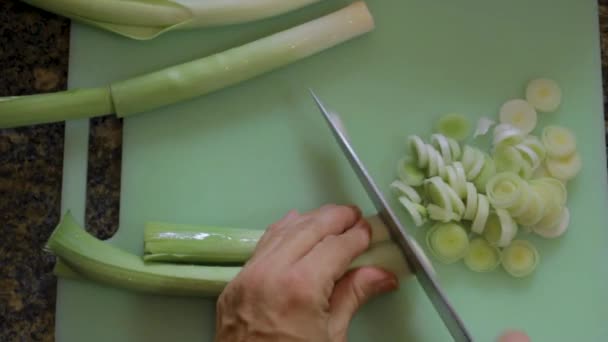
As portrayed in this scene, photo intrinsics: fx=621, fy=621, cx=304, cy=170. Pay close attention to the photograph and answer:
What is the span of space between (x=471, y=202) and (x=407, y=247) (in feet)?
0.73

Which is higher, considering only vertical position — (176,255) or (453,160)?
(453,160)

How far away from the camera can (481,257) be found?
1.49 m

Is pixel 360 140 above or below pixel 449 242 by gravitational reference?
above

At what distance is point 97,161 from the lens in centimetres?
155

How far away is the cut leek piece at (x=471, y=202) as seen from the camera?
1444mm

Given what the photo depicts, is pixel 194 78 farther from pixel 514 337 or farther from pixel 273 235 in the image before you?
pixel 514 337

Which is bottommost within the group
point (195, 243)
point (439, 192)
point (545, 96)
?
point (195, 243)

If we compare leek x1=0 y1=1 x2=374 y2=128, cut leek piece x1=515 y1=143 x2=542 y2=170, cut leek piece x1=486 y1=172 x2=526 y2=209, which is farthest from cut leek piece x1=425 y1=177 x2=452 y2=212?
leek x1=0 y1=1 x2=374 y2=128

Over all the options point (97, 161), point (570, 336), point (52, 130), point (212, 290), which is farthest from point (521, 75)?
point (52, 130)

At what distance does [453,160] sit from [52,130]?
100 cm

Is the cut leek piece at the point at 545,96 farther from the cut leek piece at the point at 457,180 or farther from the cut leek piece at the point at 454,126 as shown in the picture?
the cut leek piece at the point at 457,180

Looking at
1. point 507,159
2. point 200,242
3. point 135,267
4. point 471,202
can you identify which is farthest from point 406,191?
point 135,267

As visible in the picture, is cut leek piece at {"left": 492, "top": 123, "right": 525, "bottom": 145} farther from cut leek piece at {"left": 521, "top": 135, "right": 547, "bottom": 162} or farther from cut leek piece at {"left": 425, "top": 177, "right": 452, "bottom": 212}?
cut leek piece at {"left": 425, "top": 177, "right": 452, "bottom": 212}

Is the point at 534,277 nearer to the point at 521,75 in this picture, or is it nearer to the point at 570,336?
the point at 570,336
